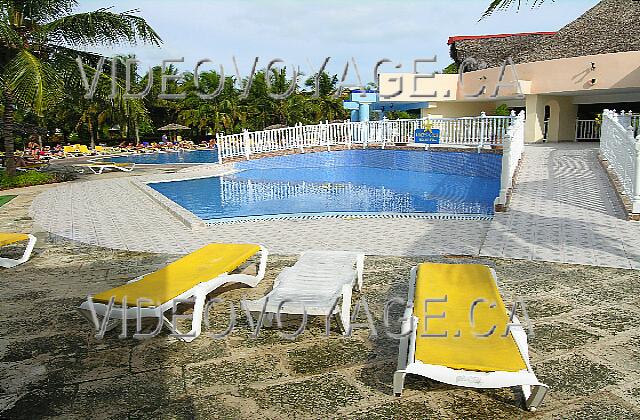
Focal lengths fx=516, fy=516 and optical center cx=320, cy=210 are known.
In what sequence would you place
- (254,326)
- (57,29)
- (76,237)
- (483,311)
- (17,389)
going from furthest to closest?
(57,29) < (76,237) < (254,326) < (483,311) < (17,389)

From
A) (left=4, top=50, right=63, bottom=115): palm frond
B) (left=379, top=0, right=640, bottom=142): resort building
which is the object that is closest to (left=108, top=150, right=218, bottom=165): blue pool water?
(left=379, top=0, right=640, bottom=142): resort building

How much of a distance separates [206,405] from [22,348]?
176 centimetres

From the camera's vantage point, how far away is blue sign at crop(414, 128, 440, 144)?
18828 millimetres

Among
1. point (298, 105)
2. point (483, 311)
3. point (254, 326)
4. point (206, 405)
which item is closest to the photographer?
point (206, 405)

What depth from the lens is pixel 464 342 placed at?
3016 mm

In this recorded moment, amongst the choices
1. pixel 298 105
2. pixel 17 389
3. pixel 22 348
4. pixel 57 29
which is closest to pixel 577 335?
pixel 17 389

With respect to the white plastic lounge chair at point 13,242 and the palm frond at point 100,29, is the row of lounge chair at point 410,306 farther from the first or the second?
the palm frond at point 100,29

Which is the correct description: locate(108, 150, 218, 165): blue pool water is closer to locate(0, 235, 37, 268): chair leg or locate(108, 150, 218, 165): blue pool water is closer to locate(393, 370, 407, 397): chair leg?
locate(0, 235, 37, 268): chair leg

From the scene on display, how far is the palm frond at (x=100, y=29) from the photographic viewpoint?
47.2 feet

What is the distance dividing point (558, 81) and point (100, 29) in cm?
1619

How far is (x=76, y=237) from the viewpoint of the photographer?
7875mm

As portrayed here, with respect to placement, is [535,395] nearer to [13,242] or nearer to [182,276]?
[182,276]

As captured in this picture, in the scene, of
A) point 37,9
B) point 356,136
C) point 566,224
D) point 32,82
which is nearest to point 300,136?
point 356,136

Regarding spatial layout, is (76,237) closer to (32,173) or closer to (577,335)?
(577,335)
